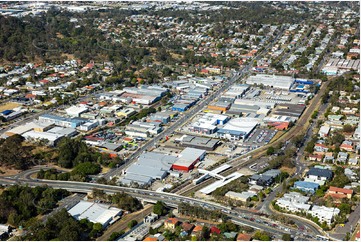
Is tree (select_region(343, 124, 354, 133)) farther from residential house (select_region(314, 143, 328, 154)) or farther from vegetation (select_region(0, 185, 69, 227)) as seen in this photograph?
vegetation (select_region(0, 185, 69, 227))

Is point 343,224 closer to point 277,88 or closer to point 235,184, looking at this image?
point 235,184

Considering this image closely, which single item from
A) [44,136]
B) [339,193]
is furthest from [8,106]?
[339,193]

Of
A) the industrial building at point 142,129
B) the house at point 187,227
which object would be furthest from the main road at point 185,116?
the house at point 187,227

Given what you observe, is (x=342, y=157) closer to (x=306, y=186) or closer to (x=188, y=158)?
(x=306, y=186)

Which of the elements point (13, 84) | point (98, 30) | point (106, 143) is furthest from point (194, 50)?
point (106, 143)

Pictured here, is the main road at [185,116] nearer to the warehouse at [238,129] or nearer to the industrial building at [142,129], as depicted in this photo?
the industrial building at [142,129]

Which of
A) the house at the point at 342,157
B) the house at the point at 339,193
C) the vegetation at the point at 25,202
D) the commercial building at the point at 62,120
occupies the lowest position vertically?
the house at the point at 342,157
